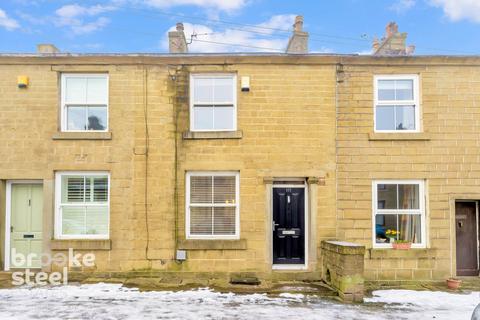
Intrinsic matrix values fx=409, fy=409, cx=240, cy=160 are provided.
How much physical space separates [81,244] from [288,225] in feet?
17.1

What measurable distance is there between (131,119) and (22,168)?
298 cm

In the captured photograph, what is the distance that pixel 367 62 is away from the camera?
34.5 ft

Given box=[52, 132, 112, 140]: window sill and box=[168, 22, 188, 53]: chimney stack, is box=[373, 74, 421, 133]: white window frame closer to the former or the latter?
box=[168, 22, 188, 53]: chimney stack

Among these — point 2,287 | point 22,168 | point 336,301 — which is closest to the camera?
point 336,301

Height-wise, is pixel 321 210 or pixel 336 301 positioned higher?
pixel 321 210

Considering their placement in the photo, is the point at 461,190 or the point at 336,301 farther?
the point at 461,190

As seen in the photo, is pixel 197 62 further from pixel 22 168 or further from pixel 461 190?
pixel 461 190

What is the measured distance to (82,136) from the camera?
10.3 m

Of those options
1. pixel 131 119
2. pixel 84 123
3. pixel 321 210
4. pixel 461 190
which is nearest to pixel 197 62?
pixel 131 119

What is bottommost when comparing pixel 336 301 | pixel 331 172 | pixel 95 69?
pixel 336 301

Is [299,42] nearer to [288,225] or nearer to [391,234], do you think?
[288,225]

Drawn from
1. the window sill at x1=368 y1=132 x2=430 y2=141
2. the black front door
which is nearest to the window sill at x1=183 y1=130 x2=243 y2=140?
the black front door

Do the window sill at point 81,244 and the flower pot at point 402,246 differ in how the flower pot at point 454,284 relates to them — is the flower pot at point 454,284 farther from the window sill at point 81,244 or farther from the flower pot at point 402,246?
the window sill at point 81,244

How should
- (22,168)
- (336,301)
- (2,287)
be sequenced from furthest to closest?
(22,168) → (2,287) → (336,301)
